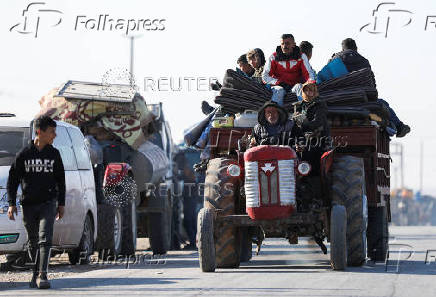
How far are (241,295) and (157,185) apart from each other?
12.8 m

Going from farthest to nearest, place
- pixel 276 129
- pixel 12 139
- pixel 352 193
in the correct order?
pixel 12 139 < pixel 276 129 < pixel 352 193

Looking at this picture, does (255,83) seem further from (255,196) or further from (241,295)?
(241,295)

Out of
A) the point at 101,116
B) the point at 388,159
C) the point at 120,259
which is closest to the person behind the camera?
the point at 388,159

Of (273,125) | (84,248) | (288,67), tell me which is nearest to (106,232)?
(84,248)

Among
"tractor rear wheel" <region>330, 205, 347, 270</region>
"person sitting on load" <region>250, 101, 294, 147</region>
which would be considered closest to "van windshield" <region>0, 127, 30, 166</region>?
"person sitting on load" <region>250, 101, 294, 147</region>

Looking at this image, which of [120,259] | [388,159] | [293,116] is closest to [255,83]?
[293,116]

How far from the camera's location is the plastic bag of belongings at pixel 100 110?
2283 centimetres

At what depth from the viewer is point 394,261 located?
18.6 meters

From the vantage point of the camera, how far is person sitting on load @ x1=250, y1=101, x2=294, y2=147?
1573 centimetres

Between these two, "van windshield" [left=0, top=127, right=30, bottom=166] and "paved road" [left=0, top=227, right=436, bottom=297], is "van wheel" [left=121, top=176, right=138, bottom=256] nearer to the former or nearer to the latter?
"paved road" [left=0, top=227, right=436, bottom=297]

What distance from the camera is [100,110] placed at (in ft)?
75.8

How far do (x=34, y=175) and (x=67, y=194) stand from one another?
365 centimetres

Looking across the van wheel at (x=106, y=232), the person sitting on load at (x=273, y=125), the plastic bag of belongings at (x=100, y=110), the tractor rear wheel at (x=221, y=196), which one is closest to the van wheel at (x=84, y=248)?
the van wheel at (x=106, y=232)

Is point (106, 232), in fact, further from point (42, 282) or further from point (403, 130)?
point (42, 282)
